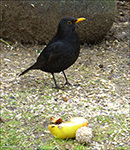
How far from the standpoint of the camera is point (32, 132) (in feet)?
10.2

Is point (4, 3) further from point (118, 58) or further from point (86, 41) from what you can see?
point (118, 58)

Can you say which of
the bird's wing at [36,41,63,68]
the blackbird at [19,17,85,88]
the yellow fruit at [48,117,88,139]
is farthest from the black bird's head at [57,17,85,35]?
the yellow fruit at [48,117,88,139]

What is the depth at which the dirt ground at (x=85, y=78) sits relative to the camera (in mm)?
3893

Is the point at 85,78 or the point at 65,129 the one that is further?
the point at 85,78

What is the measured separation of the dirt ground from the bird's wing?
1.24ft

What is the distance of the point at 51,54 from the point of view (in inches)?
161

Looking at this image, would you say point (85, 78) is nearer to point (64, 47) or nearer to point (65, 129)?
point (64, 47)

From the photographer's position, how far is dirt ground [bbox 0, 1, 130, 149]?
12.8 feet

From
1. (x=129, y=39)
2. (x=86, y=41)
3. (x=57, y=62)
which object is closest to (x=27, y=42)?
(x=86, y=41)

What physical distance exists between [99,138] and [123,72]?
2268mm

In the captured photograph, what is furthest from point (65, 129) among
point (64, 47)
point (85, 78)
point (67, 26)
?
point (85, 78)

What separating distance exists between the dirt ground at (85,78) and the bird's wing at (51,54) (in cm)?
38

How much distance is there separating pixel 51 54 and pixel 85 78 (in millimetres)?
921

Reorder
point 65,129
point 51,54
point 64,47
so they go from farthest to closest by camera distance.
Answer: point 51,54 → point 64,47 → point 65,129
